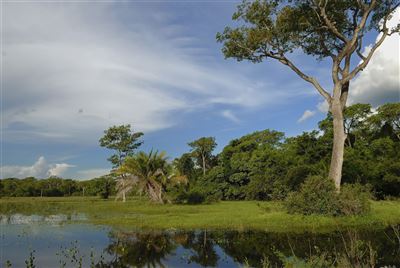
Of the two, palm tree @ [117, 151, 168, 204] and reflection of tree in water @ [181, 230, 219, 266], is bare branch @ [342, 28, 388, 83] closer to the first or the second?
reflection of tree in water @ [181, 230, 219, 266]

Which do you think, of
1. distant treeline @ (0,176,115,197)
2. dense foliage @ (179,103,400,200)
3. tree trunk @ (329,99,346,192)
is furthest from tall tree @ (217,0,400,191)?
distant treeline @ (0,176,115,197)

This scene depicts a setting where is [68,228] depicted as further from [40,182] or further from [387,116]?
[40,182]

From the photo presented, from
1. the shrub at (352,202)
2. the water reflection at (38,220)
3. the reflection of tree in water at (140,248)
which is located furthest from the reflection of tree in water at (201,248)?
the water reflection at (38,220)

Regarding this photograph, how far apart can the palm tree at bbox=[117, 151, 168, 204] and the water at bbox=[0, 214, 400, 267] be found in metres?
17.9

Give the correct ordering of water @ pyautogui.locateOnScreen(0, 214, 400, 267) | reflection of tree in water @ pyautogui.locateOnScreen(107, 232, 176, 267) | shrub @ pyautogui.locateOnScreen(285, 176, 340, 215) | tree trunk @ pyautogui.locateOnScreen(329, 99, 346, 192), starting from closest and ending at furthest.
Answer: water @ pyautogui.locateOnScreen(0, 214, 400, 267) → reflection of tree in water @ pyautogui.locateOnScreen(107, 232, 176, 267) → shrub @ pyautogui.locateOnScreen(285, 176, 340, 215) → tree trunk @ pyautogui.locateOnScreen(329, 99, 346, 192)

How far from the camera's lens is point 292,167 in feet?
126

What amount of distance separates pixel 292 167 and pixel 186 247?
2668 centimetres

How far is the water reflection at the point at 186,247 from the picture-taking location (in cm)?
1085

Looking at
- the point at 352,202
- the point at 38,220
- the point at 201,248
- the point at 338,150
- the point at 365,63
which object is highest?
the point at 365,63

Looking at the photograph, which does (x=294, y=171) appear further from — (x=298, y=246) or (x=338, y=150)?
(x=298, y=246)

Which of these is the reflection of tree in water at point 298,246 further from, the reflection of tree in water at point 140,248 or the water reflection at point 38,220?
the water reflection at point 38,220

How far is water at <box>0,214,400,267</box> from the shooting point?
10.8 metres

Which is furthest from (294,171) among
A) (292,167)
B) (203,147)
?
(203,147)

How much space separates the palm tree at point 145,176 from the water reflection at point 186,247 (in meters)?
18.1
